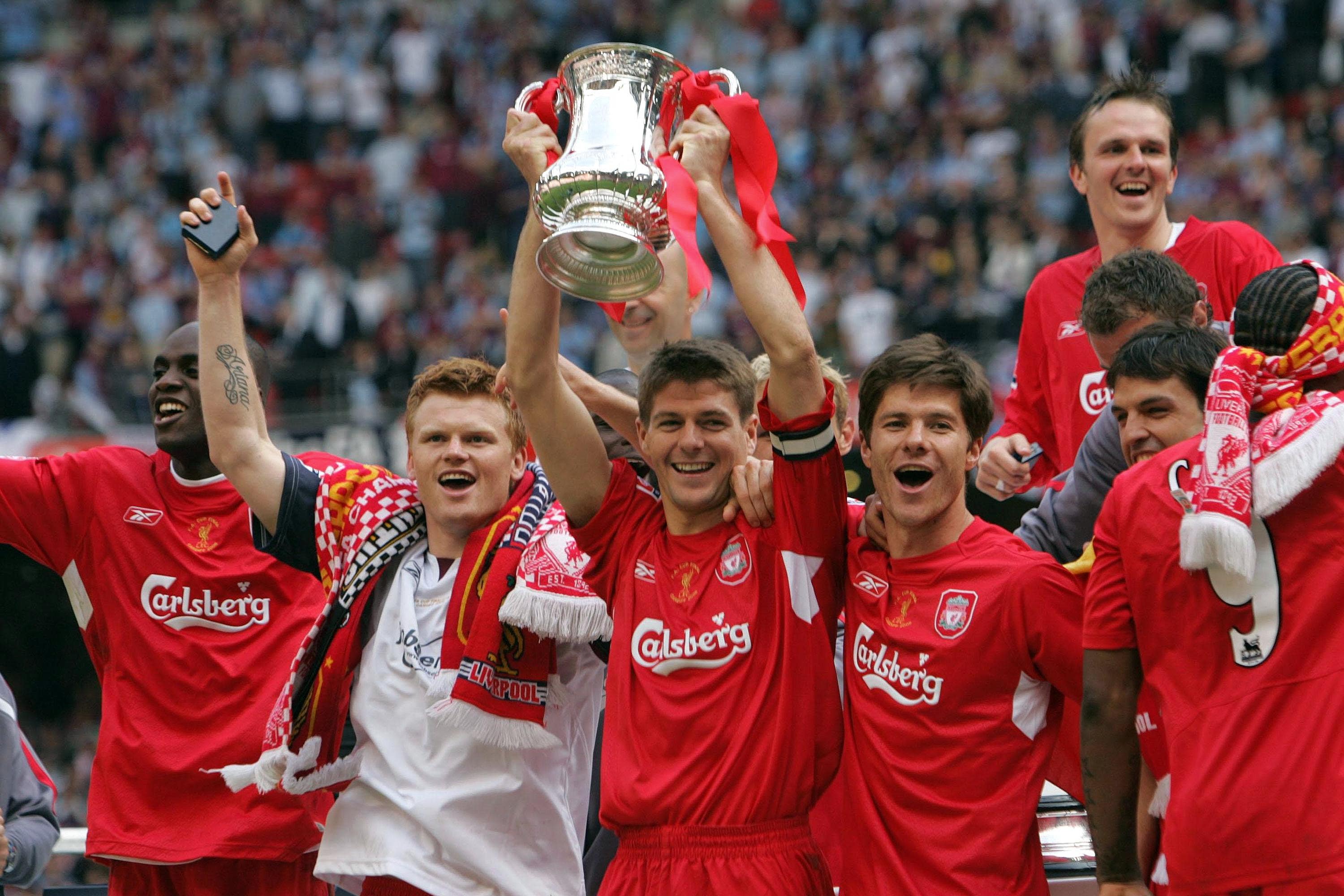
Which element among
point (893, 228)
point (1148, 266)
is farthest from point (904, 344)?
point (893, 228)

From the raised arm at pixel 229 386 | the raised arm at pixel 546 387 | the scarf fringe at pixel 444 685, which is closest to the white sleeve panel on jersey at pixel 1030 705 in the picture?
the raised arm at pixel 546 387

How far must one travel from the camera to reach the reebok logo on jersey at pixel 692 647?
3.60 meters

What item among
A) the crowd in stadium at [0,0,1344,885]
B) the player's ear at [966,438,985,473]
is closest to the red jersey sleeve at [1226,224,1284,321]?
the player's ear at [966,438,985,473]

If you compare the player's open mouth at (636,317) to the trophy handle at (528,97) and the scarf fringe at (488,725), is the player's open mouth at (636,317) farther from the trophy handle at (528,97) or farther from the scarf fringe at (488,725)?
the scarf fringe at (488,725)

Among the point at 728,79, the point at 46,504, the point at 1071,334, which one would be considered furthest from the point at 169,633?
the point at 1071,334

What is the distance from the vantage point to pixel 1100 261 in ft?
16.8

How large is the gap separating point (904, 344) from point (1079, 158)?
184 centimetres

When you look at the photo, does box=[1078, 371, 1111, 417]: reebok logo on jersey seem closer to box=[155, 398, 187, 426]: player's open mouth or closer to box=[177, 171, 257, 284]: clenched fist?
box=[177, 171, 257, 284]: clenched fist

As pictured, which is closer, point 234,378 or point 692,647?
point 692,647

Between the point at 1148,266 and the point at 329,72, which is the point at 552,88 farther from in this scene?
the point at 329,72

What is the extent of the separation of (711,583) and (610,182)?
1.02m

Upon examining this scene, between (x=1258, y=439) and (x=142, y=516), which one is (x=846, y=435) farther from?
(x=142, y=516)

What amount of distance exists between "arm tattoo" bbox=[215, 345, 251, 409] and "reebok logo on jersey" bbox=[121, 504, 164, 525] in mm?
658

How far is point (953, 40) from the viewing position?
15914mm
